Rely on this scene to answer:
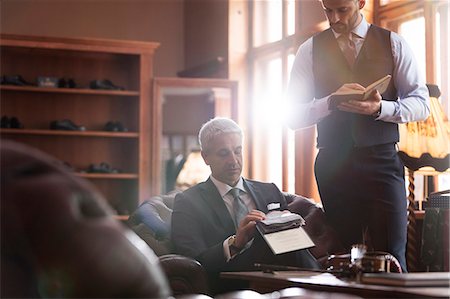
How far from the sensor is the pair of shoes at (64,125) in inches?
293

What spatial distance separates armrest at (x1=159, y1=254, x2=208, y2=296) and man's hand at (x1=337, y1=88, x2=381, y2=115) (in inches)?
30.9

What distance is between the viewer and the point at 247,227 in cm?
308

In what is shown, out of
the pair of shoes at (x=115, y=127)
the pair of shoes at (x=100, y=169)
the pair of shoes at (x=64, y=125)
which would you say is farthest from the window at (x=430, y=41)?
the pair of shoes at (x=64, y=125)

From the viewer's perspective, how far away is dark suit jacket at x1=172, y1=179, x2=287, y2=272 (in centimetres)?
321

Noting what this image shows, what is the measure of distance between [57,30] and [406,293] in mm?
7111

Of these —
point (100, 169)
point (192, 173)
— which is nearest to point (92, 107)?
point (100, 169)

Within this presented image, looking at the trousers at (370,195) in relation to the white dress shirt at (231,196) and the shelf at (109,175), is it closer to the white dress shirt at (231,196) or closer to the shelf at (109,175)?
the white dress shirt at (231,196)

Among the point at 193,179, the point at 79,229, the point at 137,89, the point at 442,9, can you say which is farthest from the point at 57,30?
the point at 79,229

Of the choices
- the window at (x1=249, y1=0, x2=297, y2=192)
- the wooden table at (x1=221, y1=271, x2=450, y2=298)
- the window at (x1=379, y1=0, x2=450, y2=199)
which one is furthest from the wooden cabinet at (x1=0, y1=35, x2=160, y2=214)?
the wooden table at (x1=221, y1=271, x2=450, y2=298)

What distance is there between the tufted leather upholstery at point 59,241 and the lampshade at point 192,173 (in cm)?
640

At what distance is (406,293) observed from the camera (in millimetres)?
1931

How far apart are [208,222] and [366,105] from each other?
79cm

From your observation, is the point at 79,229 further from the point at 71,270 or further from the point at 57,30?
the point at 57,30

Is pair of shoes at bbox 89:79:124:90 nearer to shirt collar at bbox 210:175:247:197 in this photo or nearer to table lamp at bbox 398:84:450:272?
table lamp at bbox 398:84:450:272
